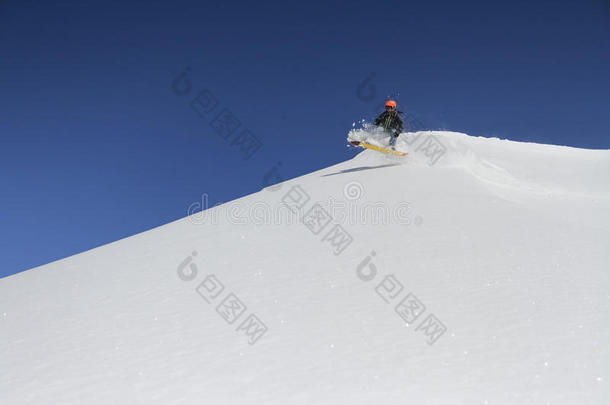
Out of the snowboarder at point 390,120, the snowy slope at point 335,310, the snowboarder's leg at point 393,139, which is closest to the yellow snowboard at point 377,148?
the snowboarder's leg at point 393,139

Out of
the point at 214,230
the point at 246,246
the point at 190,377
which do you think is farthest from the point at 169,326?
the point at 214,230

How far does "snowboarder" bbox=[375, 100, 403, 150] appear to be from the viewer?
825 cm

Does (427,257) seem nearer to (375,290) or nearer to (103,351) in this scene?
(375,290)

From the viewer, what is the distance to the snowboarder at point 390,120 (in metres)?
8.25

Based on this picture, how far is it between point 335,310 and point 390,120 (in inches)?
239

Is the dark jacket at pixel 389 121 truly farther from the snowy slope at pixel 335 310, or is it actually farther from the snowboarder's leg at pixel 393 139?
the snowy slope at pixel 335 310

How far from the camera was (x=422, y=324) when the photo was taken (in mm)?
2691

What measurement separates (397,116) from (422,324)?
20.9 feet

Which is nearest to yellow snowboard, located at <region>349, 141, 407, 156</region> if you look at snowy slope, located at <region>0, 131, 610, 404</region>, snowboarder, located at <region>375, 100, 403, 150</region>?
snowboarder, located at <region>375, 100, 403, 150</region>

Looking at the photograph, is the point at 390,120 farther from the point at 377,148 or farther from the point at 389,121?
the point at 377,148

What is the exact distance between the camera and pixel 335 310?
2.99m

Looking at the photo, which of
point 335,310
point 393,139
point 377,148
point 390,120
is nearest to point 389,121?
point 390,120

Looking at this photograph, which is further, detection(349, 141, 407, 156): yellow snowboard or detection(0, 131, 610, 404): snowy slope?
detection(349, 141, 407, 156): yellow snowboard

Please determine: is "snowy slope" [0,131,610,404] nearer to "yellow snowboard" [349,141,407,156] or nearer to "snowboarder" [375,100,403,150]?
"yellow snowboard" [349,141,407,156]
